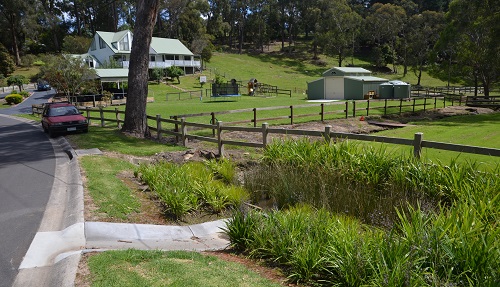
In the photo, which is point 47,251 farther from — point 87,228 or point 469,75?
point 469,75

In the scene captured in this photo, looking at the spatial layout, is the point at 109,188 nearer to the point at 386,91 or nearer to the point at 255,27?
the point at 386,91

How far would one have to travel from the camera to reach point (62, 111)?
18797mm

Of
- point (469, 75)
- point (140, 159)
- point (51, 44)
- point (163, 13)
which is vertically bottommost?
point (140, 159)

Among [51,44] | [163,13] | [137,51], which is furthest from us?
[163,13]

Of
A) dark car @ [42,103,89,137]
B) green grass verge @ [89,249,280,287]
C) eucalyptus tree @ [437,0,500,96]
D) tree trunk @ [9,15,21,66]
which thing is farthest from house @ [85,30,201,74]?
green grass verge @ [89,249,280,287]

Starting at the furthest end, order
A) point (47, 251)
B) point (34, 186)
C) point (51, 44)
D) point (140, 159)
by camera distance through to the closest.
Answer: point (51, 44) < point (140, 159) < point (34, 186) < point (47, 251)

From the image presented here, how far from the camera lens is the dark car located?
17.3m

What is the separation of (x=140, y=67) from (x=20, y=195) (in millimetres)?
9148

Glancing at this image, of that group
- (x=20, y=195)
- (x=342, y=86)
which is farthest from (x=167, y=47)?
(x=20, y=195)

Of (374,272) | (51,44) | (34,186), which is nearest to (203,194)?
(34,186)

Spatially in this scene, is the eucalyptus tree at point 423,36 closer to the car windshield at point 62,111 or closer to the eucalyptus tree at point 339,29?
the eucalyptus tree at point 339,29

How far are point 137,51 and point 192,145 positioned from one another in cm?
479

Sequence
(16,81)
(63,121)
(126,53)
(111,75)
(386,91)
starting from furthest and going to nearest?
(126,53)
(16,81)
(111,75)
(386,91)
(63,121)

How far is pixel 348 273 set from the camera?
14.2 ft
